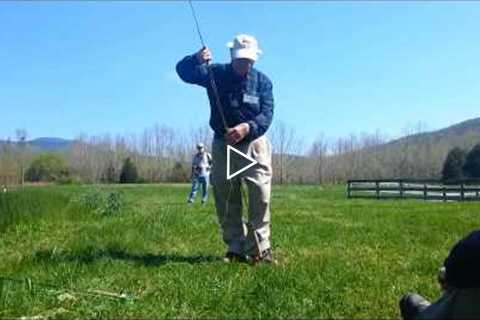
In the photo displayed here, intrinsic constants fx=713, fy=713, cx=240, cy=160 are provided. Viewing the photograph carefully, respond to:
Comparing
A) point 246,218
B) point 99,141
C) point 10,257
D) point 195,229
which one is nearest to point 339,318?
point 246,218

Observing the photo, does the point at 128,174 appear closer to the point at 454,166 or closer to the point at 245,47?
the point at 454,166

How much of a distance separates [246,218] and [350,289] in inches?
76.5

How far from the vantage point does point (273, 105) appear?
6.45m

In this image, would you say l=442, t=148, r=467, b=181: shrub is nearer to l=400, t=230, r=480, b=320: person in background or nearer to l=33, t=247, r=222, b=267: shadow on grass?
l=33, t=247, r=222, b=267: shadow on grass

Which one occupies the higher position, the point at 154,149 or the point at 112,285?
the point at 154,149

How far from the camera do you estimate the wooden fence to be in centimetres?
2580

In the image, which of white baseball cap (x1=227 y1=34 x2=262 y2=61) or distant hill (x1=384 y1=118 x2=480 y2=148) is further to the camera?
distant hill (x1=384 y1=118 x2=480 y2=148)

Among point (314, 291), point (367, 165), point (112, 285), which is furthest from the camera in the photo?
point (367, 165)

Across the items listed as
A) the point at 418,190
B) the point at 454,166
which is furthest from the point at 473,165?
the point at 418,190

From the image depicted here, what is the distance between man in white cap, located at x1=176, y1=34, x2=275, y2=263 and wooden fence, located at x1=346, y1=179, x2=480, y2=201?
20.3m

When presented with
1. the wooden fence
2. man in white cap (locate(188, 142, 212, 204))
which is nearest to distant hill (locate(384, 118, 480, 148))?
the wooden fence

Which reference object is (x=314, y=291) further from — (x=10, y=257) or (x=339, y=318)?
(x=10, y=257)

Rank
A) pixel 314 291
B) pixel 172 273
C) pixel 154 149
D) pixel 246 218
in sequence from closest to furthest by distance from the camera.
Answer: pixel 314 291 < pixel 172 273 < pixel 246 218 < pixel 154 149

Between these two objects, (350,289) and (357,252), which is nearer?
(350,289)
